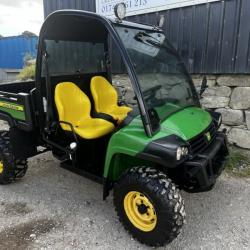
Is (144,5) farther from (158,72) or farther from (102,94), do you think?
(158,72)

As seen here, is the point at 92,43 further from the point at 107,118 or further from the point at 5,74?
the point at 5,74

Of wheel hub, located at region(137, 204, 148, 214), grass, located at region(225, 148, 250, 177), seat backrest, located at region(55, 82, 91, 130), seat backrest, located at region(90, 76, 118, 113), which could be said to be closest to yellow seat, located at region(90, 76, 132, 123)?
seat backrest, located at region(90, 76, 118, 113)

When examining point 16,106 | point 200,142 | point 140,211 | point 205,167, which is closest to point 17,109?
point 16,106

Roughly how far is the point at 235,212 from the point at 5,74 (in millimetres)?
14158

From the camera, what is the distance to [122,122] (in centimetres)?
283

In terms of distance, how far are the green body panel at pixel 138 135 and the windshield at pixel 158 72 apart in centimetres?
13

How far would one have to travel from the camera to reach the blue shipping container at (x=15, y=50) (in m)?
14.9

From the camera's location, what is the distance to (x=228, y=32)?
441 cm

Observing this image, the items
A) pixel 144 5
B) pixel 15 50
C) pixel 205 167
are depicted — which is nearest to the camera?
pixel 205 167

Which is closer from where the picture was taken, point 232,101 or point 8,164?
point 8,164

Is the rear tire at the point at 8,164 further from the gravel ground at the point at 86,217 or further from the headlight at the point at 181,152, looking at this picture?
the headlight at the point at 181,152

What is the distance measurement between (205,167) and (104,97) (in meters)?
1.92

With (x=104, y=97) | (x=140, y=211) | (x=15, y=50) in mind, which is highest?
(x=15, y=50)

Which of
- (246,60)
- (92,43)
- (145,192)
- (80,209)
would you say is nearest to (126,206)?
(145,192)
